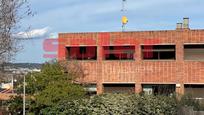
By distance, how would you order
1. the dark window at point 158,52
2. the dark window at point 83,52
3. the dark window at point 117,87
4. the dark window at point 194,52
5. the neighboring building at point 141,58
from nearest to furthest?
the neighboring building at point 141,58, the dark window at point 194,52, the dark window at point 158,52, the dark window at point 117,87, the dark window at point 83,52

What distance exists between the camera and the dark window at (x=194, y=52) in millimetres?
48344

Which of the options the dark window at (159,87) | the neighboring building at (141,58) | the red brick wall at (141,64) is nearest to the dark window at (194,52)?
the neighboring building at (141,58)

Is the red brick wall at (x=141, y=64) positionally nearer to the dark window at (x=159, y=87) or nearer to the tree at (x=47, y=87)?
the dark window at (x=159, y=87)

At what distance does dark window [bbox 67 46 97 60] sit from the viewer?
172ft

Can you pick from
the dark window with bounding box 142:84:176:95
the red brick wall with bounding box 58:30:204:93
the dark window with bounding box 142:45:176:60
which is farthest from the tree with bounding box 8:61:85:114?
the dark window with bounding box 142:45:176:60

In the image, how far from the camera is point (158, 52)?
49.9 metres

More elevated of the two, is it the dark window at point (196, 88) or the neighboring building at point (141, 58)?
the neighboring building at point (141, 58)

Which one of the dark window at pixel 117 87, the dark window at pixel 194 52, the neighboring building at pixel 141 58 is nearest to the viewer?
the neighboring building at pixel 141 58

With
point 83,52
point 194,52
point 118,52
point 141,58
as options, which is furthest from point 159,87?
point 83,52

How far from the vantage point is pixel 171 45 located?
49.1 metres

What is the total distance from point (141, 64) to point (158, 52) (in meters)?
2.05

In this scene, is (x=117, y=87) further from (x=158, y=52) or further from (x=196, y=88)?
(x=196, y=88)

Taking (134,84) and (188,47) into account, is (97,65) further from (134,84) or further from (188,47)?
(188,47)

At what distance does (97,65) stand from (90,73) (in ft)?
3.65
